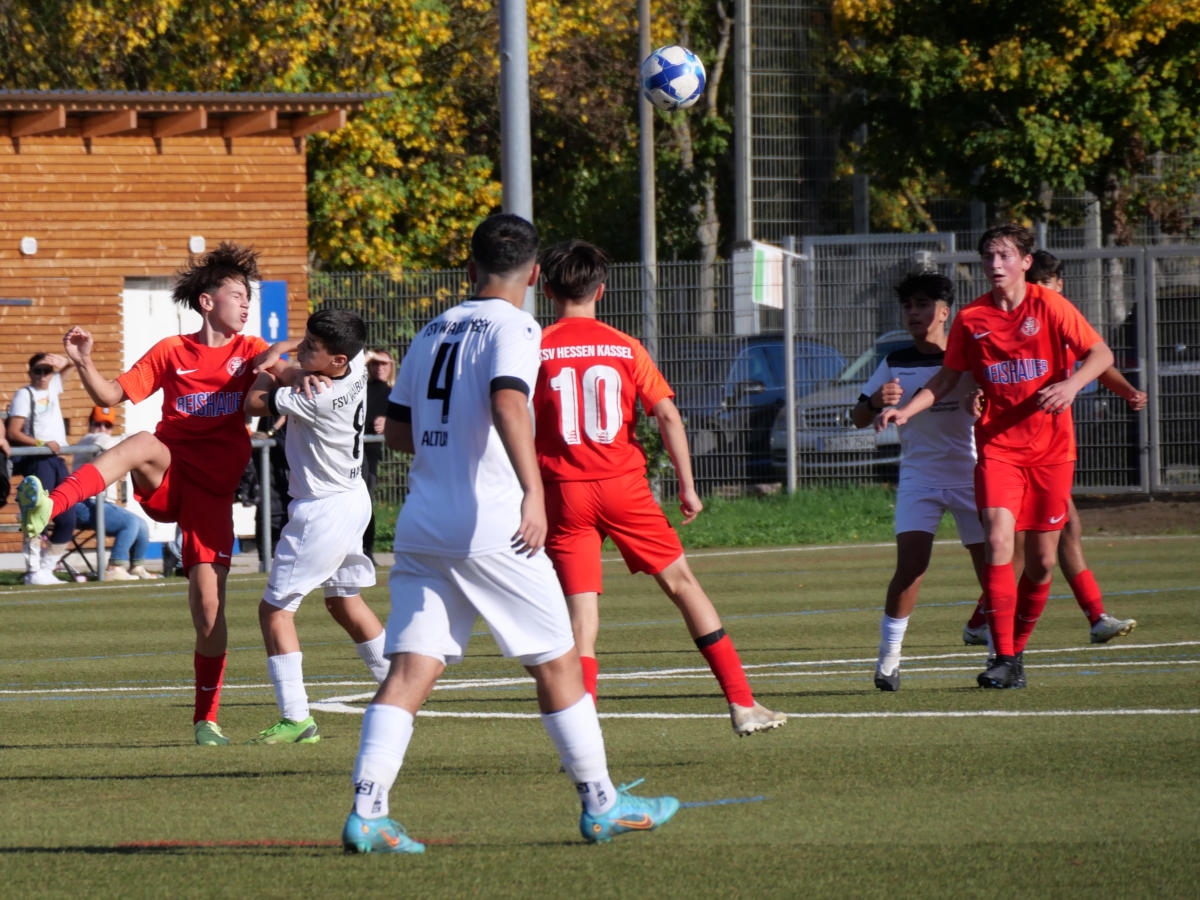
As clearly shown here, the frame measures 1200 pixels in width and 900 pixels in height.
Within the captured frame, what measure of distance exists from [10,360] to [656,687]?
48.9ft

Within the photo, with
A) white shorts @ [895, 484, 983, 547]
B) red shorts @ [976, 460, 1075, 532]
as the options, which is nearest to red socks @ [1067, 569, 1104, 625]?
white shorts @ [895, 484, 983, 547]

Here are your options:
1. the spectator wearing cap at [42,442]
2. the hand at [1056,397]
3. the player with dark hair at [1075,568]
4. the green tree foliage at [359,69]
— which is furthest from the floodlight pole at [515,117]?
the green tree foliage at [359,69]

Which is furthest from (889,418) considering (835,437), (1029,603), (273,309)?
(835,437)

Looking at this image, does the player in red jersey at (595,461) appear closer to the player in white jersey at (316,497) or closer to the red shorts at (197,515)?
the player in white jersey at (316,497)

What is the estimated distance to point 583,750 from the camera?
5711mm

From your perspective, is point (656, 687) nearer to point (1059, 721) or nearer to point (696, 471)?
point (1059, 721)

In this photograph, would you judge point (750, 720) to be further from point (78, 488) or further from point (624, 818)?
point (78, 488)

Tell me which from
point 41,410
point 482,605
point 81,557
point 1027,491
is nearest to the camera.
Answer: point 482,605

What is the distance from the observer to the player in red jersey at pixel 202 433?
8516 millimetres

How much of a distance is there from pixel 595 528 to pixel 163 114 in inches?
650

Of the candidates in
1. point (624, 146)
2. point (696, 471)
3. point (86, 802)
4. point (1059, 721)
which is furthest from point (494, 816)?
point (624, 146)

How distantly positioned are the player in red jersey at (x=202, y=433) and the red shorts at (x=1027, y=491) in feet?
11.3

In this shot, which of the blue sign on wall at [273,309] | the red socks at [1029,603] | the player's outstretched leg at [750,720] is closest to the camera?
the player's outstretched leg at [750,720]

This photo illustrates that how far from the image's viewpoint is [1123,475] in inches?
911
